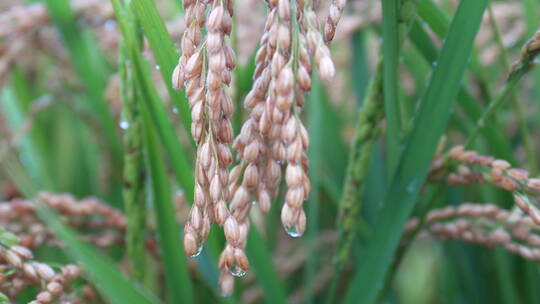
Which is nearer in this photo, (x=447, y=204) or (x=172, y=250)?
(x=172, y=250)

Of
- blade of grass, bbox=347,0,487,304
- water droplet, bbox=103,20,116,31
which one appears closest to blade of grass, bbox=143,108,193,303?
blade of grass, bbox=347,0,487,304

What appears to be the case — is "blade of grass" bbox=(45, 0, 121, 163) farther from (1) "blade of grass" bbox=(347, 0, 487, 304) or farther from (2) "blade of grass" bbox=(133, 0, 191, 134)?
(1) "blade of grass" bbox=(347, 0, 487, 304)

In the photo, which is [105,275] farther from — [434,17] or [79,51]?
[79,51]

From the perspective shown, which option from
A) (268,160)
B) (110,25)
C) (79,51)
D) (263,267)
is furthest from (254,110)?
(110,25)

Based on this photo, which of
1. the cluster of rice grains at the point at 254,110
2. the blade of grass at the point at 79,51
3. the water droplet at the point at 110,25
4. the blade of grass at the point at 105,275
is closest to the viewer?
the cluster of rice grains at the point at 254,110

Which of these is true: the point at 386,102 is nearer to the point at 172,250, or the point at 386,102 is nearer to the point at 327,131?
the point at 172,250

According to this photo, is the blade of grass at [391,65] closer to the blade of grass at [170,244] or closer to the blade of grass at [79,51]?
the blade of grass at [170,244]

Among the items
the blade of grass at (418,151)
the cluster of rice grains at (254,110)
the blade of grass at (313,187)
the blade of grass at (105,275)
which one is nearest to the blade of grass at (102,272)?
the blade of grass at (105,275)

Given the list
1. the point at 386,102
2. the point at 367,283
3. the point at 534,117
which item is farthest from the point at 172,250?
the point at 534,117
